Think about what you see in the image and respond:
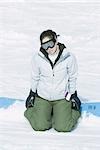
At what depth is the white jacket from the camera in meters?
5.48

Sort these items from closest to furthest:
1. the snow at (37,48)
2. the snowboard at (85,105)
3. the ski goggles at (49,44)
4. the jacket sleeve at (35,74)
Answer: the snow at (37,48) < the ski goggles at (49,44) < the jacket sleeve at (35,74) < the snowboard at (85,105)

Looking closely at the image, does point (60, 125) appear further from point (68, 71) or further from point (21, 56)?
→ point (21, 56)

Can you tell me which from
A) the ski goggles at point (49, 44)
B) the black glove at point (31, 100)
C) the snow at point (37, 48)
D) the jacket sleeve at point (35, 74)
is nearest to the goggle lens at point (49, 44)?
the ski goggles at point (49, 44)

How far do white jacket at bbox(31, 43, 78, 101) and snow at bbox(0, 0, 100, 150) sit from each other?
32 cm

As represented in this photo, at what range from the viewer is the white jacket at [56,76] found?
5480 millimetres

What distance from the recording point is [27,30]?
7.17 metres

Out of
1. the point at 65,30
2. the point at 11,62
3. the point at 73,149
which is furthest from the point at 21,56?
the point at 73,149

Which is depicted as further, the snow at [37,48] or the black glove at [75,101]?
the black glove at [75,101]

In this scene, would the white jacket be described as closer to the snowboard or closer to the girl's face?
the girl's face

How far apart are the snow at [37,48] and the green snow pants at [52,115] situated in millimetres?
62

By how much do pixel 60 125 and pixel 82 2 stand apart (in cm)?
242

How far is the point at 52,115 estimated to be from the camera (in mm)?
5527

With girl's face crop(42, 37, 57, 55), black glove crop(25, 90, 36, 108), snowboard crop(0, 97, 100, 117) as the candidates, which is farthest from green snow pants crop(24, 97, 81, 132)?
girl's face crop(42, 37, 57, 55)

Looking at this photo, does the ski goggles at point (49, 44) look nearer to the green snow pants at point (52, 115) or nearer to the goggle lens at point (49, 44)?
the goggle lens at point (49, 44)
